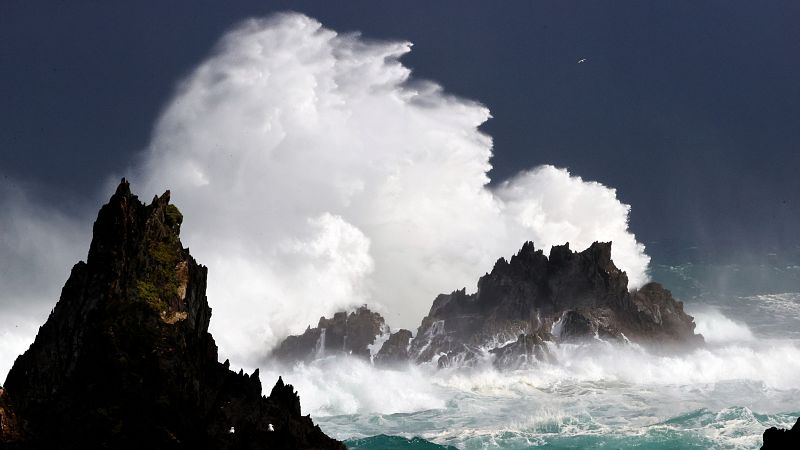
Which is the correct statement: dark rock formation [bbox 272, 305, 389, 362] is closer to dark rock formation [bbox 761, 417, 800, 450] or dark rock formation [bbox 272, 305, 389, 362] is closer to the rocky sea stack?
the rocky sea stack

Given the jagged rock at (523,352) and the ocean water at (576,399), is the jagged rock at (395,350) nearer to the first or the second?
the ocean water at (576,399)

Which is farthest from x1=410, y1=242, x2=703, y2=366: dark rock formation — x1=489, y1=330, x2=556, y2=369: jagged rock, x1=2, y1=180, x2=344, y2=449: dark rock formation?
x1=2, y1=180, x2=344, y2=449: dark rock formation

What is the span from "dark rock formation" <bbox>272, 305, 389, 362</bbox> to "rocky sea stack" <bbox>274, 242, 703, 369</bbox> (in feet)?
1.12

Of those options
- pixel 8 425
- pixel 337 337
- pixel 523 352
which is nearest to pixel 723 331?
pixel 523 352

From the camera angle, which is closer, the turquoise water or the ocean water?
the turquoise water

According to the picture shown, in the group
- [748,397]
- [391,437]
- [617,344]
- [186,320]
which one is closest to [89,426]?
[186,320]

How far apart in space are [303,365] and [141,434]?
133 metres

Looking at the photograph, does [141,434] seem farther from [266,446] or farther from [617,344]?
[617,344]

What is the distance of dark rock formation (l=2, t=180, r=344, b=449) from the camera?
41094 mm

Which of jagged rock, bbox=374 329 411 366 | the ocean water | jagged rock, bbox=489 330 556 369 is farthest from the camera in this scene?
jagged rock, bbox=374 329 411 366

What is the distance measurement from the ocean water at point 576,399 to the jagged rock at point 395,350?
5.53m

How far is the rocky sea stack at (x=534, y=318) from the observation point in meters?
154

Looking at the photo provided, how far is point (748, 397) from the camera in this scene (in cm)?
11731

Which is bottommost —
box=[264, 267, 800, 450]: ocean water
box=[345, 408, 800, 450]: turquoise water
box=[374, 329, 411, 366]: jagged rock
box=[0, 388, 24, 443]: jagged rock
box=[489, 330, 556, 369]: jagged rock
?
box=[0, 388, 24, 443]: jagged rock
